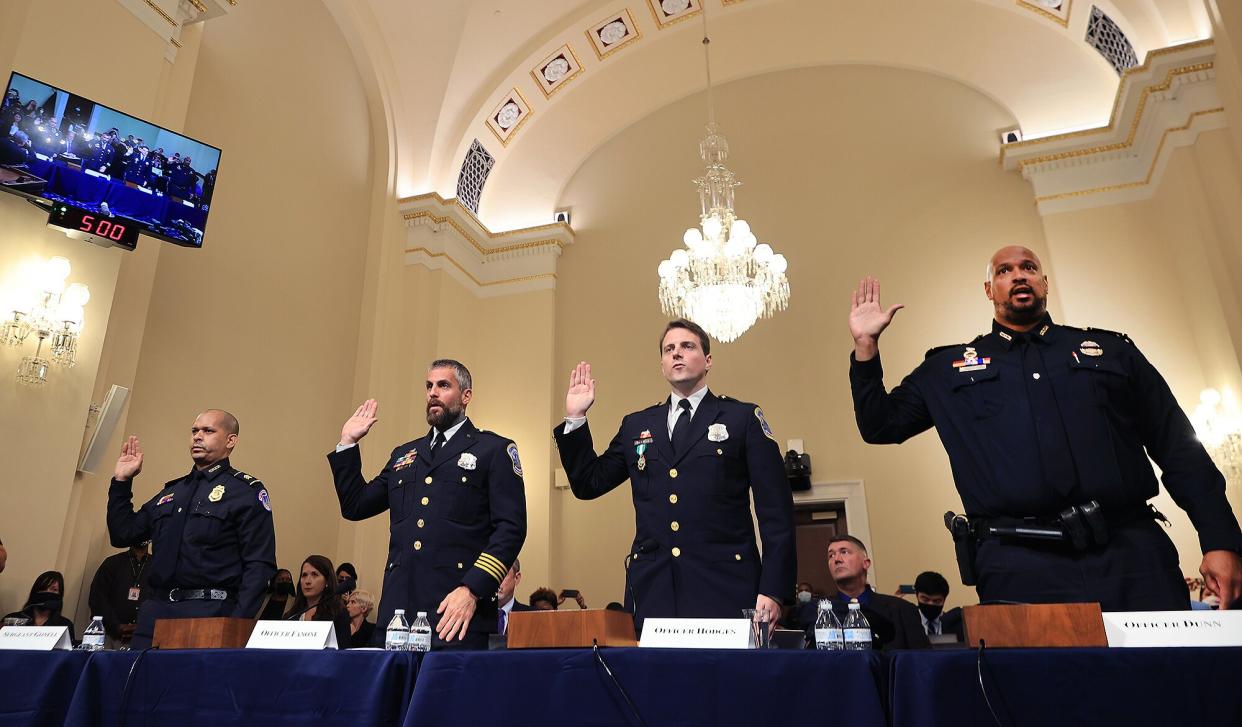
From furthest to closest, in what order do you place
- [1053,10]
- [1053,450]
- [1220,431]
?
[1053,10] < [1220,431] < [1053,450]

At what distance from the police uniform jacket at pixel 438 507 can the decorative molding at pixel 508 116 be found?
22.1 feet

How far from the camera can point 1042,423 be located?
195cm

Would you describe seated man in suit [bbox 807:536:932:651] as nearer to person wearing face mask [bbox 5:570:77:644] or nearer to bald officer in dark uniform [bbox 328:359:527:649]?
bald officer in dark uniform [bbox 328:359:527:649]

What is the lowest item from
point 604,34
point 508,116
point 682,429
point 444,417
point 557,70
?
point 682,429

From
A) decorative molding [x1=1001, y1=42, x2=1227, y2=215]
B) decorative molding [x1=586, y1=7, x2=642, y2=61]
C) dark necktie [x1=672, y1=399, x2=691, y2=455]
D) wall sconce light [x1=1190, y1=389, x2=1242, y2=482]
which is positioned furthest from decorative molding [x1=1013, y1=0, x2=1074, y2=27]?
dark necktie [x1=672, y1=399, x2=691, y2=455]

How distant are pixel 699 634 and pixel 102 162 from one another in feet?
14.6

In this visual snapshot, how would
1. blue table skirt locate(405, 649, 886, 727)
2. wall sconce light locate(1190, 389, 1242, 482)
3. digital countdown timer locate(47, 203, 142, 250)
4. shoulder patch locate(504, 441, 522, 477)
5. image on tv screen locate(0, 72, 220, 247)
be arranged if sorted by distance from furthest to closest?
wall sconce light locate(1190, 389, 1242, 482)
digital countdown timer locate(47, 203, 142, 250)
image on tv screen locate(0, 72, 220, 247)
shoulder patch locate(504, 441, 522, 477)
blue table skirt locate(405, 649, 886, 727)

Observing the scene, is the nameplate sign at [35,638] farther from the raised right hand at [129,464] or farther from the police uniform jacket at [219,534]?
the raised right hand at [129,464]

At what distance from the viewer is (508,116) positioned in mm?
8969

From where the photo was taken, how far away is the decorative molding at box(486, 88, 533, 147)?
28.9 feet

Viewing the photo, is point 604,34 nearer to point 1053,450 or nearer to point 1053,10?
point 1053,10

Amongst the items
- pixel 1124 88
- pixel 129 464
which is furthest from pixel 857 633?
pixel 1124 88

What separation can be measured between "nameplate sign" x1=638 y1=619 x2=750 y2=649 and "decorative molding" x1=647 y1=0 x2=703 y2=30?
8.05 metres

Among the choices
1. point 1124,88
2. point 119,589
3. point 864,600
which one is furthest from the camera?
point 1124,88
